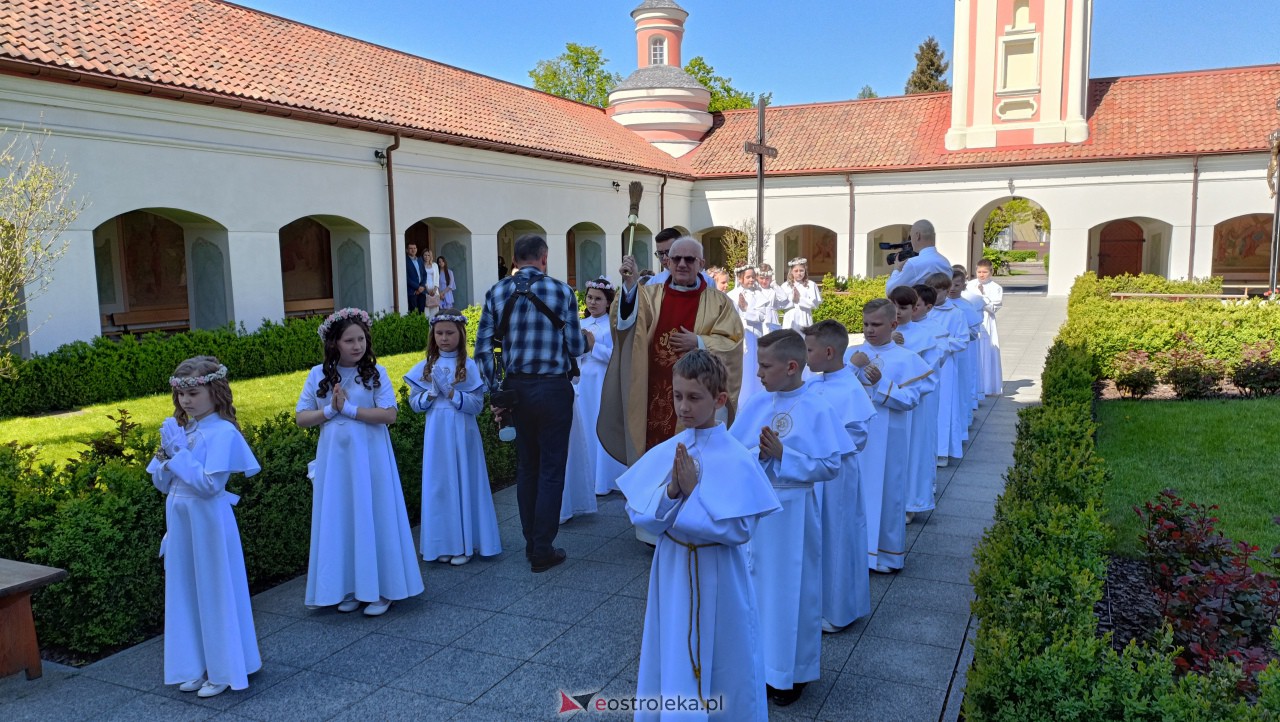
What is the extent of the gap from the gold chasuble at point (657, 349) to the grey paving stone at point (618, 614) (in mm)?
1012

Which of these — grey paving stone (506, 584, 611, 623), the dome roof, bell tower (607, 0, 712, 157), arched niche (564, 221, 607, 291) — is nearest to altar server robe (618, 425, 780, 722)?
grey paving stone (506, 584, 611, 623)

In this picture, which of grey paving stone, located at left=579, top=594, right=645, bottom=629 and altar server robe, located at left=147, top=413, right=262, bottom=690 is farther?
grey paving stone, located at left=579, top=594, right=645, bottom=629

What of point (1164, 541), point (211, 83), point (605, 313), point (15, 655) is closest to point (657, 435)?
point (605, 313)

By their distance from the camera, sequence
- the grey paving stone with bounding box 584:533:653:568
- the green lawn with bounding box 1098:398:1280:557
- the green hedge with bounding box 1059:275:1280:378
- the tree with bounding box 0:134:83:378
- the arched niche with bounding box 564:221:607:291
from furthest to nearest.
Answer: the arched niche with bounding box 564:221:607:291, the green hedge with bounding box 1059:275:1280:378, the tree with bounding box 0:134:83:378, the green lawn with bounding box 1098:398:1280:557, the grey paving stone with bounding box 584:533:653:568

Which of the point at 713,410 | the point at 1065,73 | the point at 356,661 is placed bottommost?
the point at 356,661

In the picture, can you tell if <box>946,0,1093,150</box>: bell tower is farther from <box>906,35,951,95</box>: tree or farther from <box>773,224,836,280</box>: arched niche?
<box>906,35,951,95</box>: tree

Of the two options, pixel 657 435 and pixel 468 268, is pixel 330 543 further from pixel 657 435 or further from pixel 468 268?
pixel 468 268

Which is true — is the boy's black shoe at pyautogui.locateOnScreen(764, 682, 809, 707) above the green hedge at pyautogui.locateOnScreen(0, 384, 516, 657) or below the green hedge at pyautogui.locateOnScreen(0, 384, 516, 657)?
below

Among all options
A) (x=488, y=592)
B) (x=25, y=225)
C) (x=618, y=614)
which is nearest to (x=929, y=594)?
(x=618, y=614)

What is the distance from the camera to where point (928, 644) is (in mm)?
4727

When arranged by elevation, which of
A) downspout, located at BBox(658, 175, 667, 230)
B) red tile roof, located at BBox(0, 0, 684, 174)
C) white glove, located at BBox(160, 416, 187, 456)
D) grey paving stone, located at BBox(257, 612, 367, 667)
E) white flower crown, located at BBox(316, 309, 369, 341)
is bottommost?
grey paving stone, located at BBox(257, 612, 367, 667)

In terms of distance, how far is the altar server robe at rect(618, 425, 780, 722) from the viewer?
3275mm

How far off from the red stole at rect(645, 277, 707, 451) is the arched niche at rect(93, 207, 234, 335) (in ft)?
39.4

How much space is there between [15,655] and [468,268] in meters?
17.4
